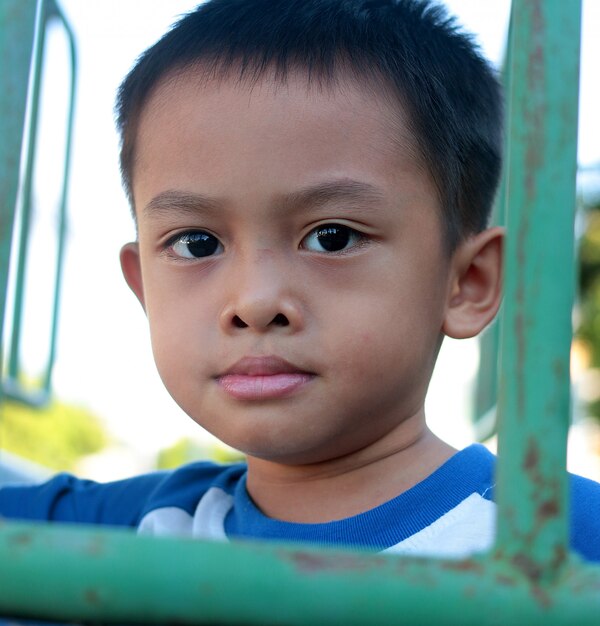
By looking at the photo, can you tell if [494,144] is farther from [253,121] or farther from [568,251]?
[568,251]

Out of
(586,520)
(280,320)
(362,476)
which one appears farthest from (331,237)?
(586,520)

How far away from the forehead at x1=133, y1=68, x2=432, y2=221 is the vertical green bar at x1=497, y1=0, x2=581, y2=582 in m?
0.60

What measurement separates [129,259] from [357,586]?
3.81ft

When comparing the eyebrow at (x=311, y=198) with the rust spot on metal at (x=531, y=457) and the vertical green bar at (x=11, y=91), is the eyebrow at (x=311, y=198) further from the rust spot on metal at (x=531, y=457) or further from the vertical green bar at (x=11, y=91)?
the rust spot on metal at (x=531, y=457)

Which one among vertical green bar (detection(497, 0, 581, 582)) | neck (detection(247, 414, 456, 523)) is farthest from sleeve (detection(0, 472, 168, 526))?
vertical green bar (detection(497, 0, 581, 582))

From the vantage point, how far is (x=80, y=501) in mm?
1685

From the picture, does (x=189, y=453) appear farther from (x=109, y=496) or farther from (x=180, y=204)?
(x=180, y=204)

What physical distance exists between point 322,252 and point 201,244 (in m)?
0.19

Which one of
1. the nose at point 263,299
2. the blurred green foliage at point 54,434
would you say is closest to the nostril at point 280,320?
the nose at point 263,299

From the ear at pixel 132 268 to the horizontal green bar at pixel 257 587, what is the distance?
1071 millimetres

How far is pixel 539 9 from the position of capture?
0.58m

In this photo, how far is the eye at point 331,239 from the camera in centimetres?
119

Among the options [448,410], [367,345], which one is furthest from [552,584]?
[448,410]

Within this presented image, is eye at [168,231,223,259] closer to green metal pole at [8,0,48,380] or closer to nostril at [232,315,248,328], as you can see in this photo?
nostril at [232,315,248,328]
